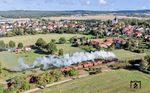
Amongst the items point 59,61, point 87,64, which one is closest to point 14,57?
point 59,61

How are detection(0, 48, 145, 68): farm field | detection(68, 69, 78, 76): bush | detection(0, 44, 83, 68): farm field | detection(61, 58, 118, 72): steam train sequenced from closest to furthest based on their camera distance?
detection(68, 69, 78, 76): bush < detection(61, 58, 118, 72): steam train < detection(0, 44, 83, 68): farm field < detection(0, 48, 145, 68): farm field

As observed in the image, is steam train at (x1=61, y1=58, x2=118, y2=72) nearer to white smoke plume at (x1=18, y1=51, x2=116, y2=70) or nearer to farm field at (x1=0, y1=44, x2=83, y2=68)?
→ white smoke plume at (x1=18, y1=51, x2=116, y2=70)

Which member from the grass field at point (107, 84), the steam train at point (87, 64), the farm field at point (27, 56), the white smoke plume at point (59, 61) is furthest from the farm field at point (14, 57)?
the grass field at point (107, 84)

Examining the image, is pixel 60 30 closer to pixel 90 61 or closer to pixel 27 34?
pixel 27 34

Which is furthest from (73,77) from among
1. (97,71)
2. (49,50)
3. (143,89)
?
(49,50)

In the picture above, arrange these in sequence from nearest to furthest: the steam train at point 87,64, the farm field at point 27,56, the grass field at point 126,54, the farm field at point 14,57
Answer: the steam train at point 87,64, the farm field at point 14,57, the farm field at point 27,56, the grass field at point 126,54

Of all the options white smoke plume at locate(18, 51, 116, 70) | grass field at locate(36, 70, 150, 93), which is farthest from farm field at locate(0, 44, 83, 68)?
grass field at locate(36, 70, 150, 93)

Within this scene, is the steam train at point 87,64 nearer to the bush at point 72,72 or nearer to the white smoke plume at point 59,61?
the white smoke plume at point 59,61

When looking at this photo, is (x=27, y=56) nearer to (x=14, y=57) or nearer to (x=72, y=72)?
(x=14, y=57)
